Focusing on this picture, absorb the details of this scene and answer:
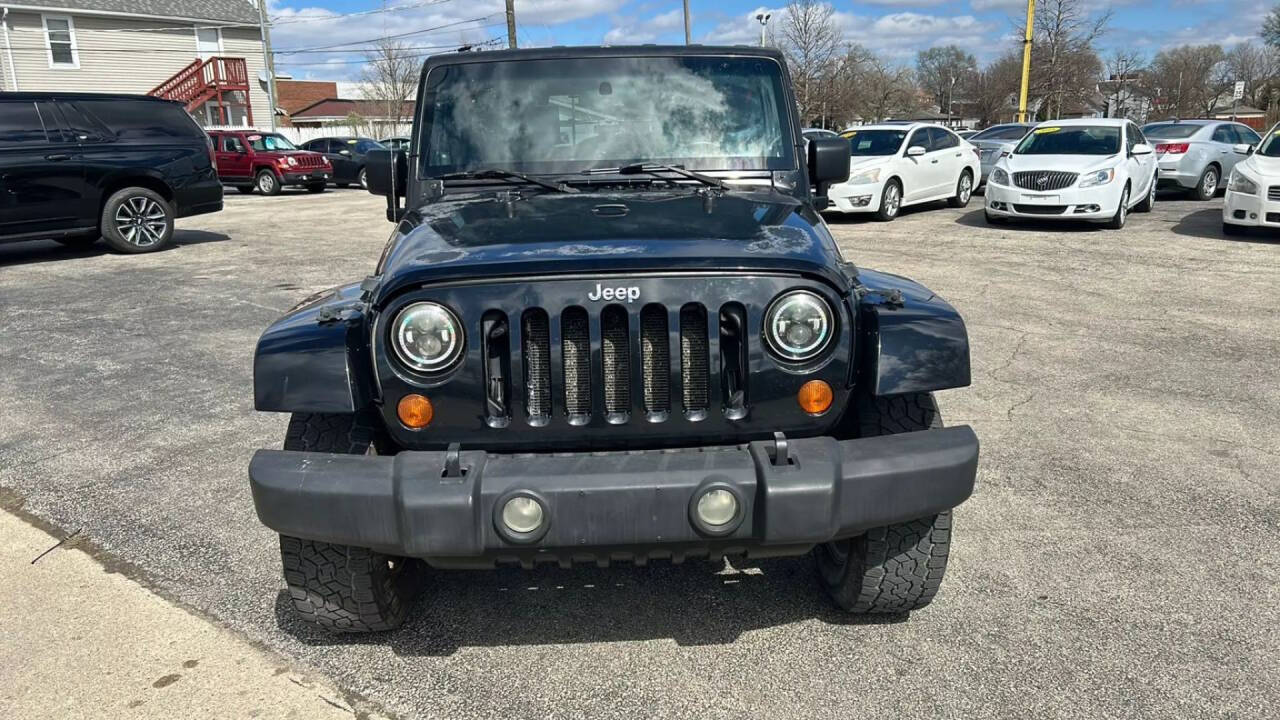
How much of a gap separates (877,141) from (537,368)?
1399cm

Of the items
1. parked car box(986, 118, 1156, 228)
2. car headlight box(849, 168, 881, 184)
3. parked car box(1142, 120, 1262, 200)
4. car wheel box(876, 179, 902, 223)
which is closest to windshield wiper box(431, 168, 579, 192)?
parked car box(986, 118, 1156, 228)

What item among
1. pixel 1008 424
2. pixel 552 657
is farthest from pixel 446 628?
pixel 1008 424

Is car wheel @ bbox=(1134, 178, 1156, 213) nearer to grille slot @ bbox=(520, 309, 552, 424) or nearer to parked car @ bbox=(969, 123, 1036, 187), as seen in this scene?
parked car @ bbox=(969, 123, 1036, 187)

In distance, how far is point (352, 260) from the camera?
11719 millimetres

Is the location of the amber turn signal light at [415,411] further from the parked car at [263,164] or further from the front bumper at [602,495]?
the parked car at [263,164]

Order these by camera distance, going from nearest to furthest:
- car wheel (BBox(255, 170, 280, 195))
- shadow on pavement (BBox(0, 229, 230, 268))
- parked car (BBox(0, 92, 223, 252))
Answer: parked car (BBox(0, 92, 223, 252)) → shadow on pavement (BBox(0, 229, 230, 268)) → car wheel (BBox(255, 170, 280, 195))

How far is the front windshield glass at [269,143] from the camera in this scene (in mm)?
23922

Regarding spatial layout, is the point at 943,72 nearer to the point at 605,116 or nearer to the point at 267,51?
the point at 267,51

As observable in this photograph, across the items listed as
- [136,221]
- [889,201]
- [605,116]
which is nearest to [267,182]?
[136,221]

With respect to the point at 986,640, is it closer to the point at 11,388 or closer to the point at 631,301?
the point at 631,301

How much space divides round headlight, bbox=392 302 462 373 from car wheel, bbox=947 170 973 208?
15.2 meters

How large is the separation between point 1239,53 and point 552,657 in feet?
243

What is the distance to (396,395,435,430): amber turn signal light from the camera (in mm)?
2645

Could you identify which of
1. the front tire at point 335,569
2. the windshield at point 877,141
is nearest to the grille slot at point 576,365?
the front tire at point 335,569
